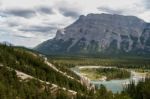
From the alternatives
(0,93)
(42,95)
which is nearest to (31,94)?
(42,95)

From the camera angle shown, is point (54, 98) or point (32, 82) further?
point (32, 82)

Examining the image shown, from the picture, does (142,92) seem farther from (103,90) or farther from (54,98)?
(54,98)

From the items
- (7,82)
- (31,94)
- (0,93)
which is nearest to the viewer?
(0,93)

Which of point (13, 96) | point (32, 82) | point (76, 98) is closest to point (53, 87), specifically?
point (32, 82)

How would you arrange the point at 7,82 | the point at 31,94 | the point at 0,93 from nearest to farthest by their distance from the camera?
the point at 0,93 → the point at 31,94 → the point at 7,82

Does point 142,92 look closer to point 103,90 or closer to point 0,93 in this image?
point 103,90

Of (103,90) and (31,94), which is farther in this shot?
(103,90)

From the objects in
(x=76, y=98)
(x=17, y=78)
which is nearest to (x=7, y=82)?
(x=17, y=78)
